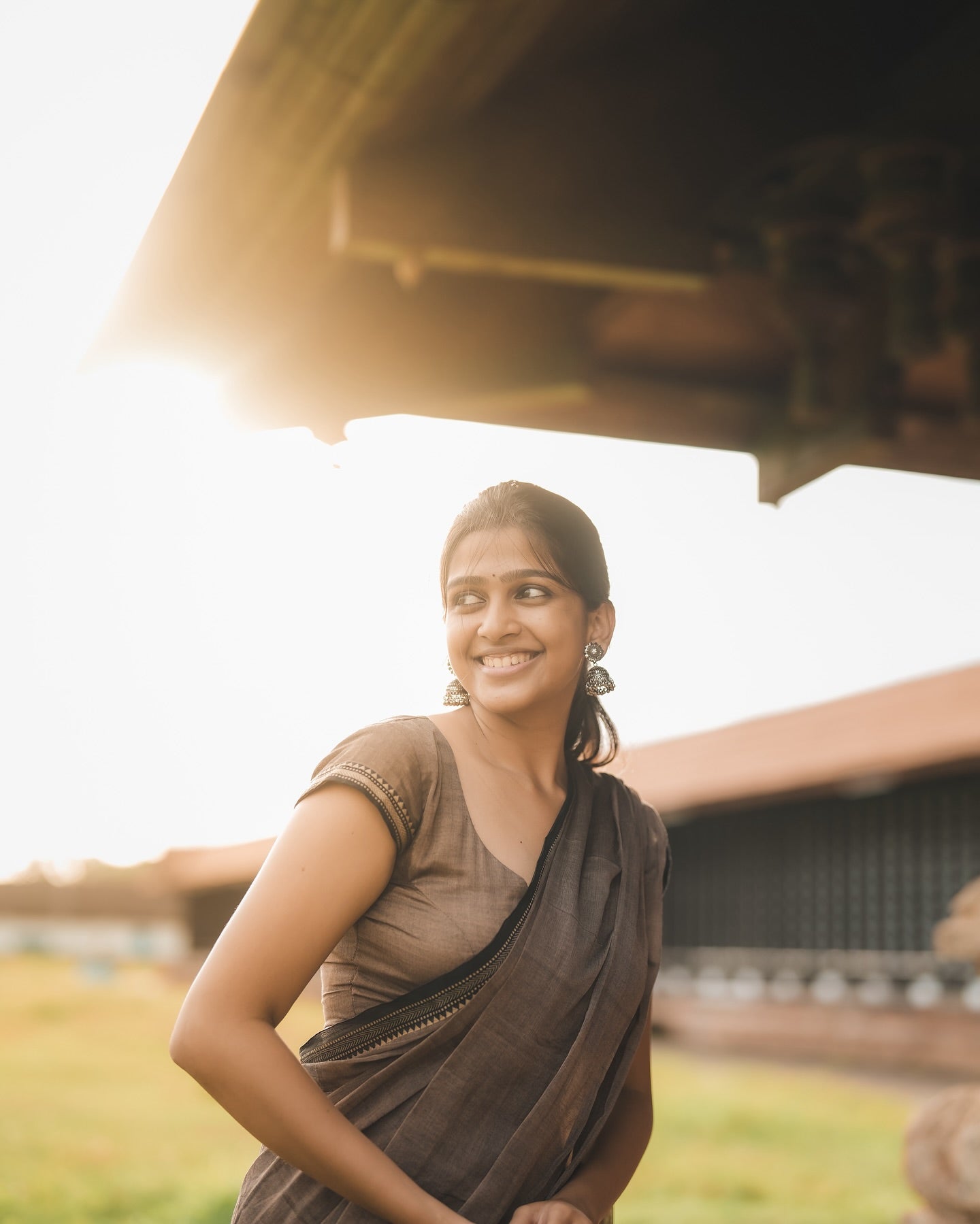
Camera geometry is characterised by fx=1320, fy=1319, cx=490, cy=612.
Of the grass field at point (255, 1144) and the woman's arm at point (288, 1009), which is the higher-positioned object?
the woman's arm at point (288, 1009)

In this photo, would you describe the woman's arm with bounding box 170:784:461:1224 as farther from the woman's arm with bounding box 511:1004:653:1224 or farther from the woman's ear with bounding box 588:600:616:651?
the woman's ear with bounding box 588:600:616:651

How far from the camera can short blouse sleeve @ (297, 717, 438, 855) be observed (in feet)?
5.01

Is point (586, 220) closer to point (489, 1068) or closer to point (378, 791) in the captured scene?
point (378, 791)

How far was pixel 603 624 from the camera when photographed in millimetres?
1867

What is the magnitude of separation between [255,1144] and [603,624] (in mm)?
7111

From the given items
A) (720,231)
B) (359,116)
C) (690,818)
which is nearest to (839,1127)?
(690,818)

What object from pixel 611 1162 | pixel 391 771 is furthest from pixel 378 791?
pixel 611 1162

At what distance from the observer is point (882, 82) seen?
206 centimetres

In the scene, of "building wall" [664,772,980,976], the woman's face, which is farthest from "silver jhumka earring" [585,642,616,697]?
"building wall" [664,772,980,976]

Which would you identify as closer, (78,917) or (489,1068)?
(489,1068)

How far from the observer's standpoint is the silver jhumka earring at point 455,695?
1930 millimetres

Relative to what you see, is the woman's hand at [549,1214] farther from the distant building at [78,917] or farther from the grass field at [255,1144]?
the distant building at [78,917]

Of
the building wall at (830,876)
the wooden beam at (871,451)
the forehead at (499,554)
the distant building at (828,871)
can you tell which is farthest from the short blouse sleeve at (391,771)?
the building wall at (830,876)

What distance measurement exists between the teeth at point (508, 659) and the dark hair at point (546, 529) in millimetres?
113
